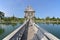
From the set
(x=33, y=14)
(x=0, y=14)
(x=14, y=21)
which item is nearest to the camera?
(x=33, y=14)

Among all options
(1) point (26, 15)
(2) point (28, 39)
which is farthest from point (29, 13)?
(2) point (28, 39)

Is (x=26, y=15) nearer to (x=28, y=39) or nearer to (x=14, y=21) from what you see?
(x=28, y=39)

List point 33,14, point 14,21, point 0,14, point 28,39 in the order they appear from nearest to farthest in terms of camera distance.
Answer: point 28,39
point 33,14
point 14,21
point 0,14

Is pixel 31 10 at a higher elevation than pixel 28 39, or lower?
higher

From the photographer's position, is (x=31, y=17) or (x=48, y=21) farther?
(x=48, y=21)

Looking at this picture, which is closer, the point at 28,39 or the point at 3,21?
the point at 28,39

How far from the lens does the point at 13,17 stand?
125m

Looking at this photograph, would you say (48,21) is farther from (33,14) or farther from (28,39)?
(28,39)

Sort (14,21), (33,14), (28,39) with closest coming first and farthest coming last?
1. (28,39)
2. (33,14)
3. (14,21)

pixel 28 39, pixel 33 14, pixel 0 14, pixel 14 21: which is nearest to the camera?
pixel 28 39

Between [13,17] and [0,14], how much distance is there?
9899 mm

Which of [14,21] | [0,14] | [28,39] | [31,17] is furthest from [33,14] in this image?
[0,14]

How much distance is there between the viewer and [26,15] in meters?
56.2

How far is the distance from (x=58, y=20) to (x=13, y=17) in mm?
32547
